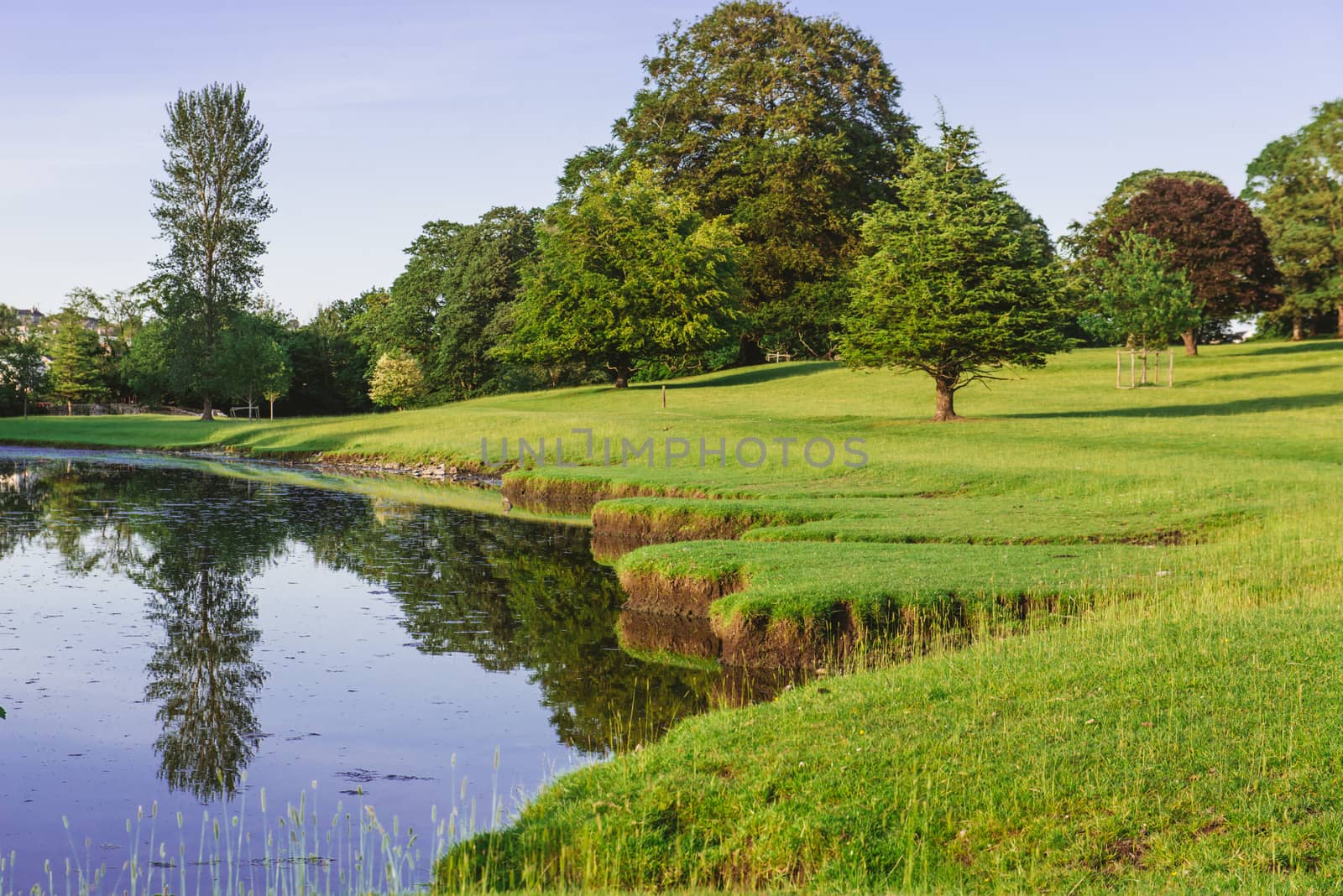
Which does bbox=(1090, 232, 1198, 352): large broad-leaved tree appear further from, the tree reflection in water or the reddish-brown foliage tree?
the tree reflection in water

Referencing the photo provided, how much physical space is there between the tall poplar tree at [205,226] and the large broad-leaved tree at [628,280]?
22.3 m

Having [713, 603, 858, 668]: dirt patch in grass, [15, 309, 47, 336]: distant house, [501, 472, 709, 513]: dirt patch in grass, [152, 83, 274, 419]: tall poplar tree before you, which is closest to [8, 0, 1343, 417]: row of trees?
[152, 83, 274, 419]: tall poplar tree

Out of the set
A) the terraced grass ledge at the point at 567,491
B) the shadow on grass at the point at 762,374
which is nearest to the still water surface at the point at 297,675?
the terraced grass ledge at the point at 567,491

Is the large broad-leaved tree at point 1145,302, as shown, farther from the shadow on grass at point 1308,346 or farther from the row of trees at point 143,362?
the row of trees at point 143,362

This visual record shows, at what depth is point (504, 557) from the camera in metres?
25.1

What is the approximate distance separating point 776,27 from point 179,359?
4638cm

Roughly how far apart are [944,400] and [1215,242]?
32.1m

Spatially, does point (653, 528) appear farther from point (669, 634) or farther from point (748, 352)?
point (748, 352)

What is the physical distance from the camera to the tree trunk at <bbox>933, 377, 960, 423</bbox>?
4500cm

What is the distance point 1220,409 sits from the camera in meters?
47.2

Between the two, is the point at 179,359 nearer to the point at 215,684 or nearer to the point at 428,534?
the point at 428,534

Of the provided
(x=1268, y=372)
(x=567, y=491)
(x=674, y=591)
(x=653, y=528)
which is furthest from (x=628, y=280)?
(x=674, y=591)

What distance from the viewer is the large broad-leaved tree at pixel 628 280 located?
62.0 m

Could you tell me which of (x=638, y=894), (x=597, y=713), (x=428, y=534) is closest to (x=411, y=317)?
(x=428, y=534)
